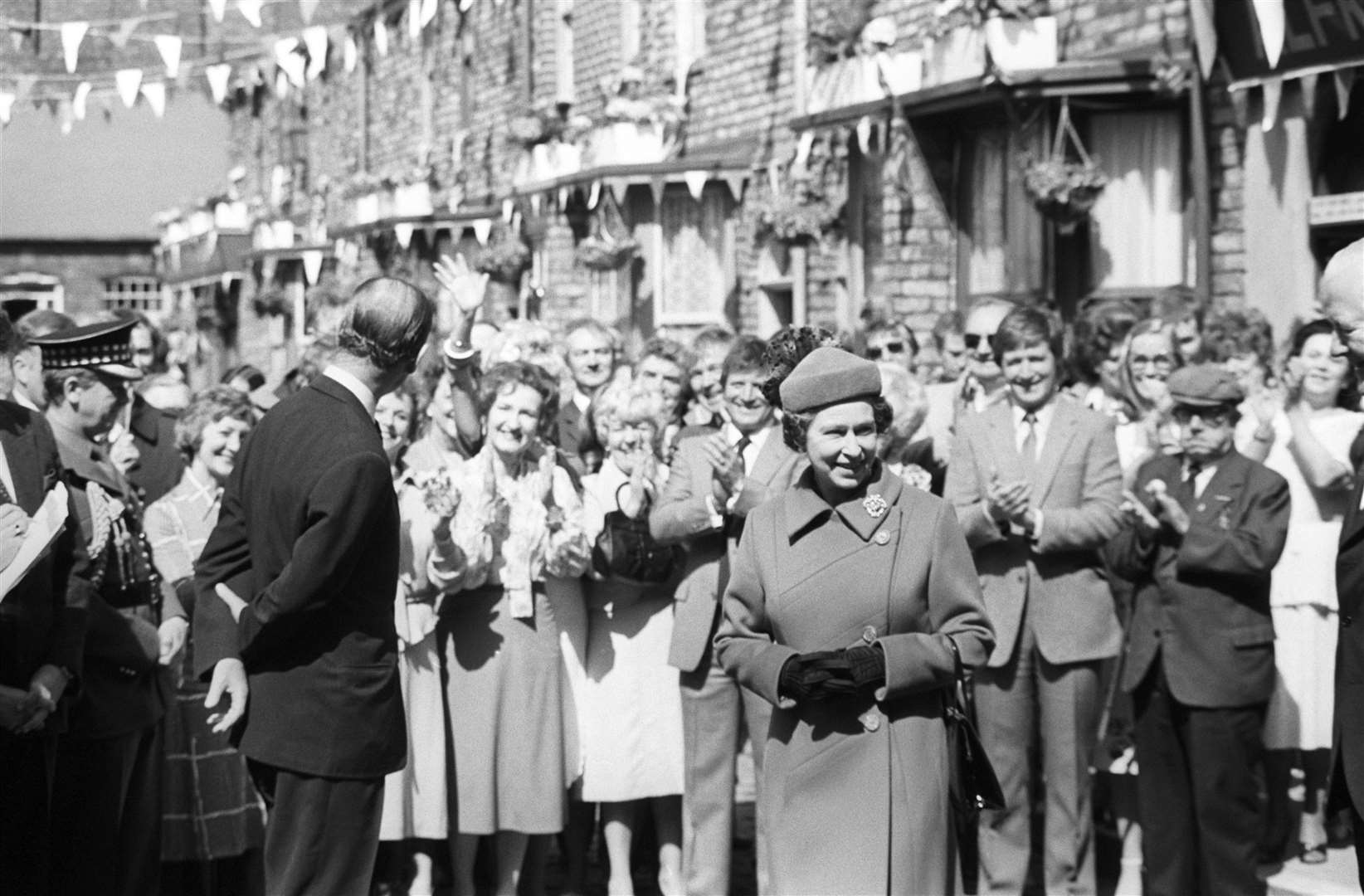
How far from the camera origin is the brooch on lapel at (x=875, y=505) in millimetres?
5148

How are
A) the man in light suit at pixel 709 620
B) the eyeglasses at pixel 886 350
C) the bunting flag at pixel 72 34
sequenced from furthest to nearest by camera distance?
the bunting flag at pixel 72 34 < the eyeglasses at pixel 886 350 < the man in light suit at pixel 709 620

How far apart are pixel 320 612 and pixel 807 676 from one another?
4.24ft

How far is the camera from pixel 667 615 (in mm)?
7484

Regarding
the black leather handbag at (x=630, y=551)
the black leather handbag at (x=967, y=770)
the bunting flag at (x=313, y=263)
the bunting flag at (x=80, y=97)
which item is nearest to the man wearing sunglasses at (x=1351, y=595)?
the black leather handbag at (x=967, y=770)

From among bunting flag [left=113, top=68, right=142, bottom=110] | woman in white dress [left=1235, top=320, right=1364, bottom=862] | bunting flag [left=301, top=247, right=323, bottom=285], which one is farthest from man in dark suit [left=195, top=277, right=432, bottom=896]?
bunting flag [left=301, top=247, right=323, bottom=285]

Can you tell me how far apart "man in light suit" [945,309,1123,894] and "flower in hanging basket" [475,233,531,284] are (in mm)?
18139

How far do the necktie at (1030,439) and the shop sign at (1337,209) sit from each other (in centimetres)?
552

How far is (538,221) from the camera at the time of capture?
24.5 meters

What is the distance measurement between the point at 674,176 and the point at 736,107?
3.90ft

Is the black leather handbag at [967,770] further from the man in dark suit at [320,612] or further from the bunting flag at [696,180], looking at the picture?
the bunting flag at [696,180]

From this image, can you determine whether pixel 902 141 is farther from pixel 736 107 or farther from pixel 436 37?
pixel 436 37

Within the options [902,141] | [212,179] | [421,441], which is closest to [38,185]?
[212,179]

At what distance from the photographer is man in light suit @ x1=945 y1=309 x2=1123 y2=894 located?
274 inches

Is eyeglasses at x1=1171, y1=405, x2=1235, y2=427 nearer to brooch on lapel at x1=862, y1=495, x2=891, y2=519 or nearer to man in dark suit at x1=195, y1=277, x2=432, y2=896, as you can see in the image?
brooch on lapel at x1=862, y1=495, x2=891, y2=519
